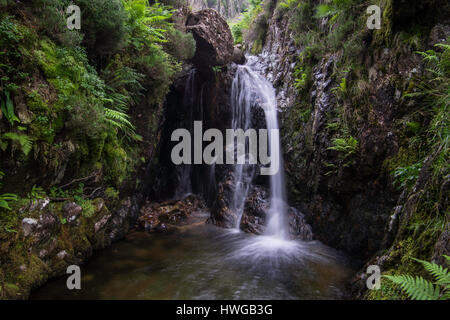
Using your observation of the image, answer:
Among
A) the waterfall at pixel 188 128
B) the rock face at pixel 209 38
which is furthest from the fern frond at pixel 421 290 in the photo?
the waterfall at pixel 188 128

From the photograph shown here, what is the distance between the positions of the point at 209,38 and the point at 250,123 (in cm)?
349

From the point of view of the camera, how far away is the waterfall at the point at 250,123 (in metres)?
6.82

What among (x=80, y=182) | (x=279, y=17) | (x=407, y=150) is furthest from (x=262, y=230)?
(x=279, y=17)

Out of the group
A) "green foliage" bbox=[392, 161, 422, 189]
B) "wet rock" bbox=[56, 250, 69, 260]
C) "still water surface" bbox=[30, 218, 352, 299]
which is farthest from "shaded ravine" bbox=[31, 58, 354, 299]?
"green foliage" bbox=[392, 161, 422, 189]

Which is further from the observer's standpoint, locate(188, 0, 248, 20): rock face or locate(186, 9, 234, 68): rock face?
locate(188, 0, 248, 20): rock face

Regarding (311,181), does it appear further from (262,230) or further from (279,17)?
(279,17)

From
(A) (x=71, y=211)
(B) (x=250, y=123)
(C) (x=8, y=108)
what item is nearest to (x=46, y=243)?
(A) (x=71, y=211)

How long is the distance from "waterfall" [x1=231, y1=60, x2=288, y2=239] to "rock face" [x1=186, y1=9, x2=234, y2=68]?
102 cm

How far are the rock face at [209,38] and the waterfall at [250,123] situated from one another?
1.02 m

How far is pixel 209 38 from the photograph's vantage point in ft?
29.0

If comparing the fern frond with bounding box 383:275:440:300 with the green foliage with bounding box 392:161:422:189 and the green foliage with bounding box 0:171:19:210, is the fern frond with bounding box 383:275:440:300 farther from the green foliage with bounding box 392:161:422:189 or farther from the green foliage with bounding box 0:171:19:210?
the green foliage with bounding box 0:171:19:210

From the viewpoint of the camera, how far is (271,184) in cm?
742

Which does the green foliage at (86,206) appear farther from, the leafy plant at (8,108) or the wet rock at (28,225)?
the leafy plant at (8,108)

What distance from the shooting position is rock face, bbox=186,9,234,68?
875 centimetres
